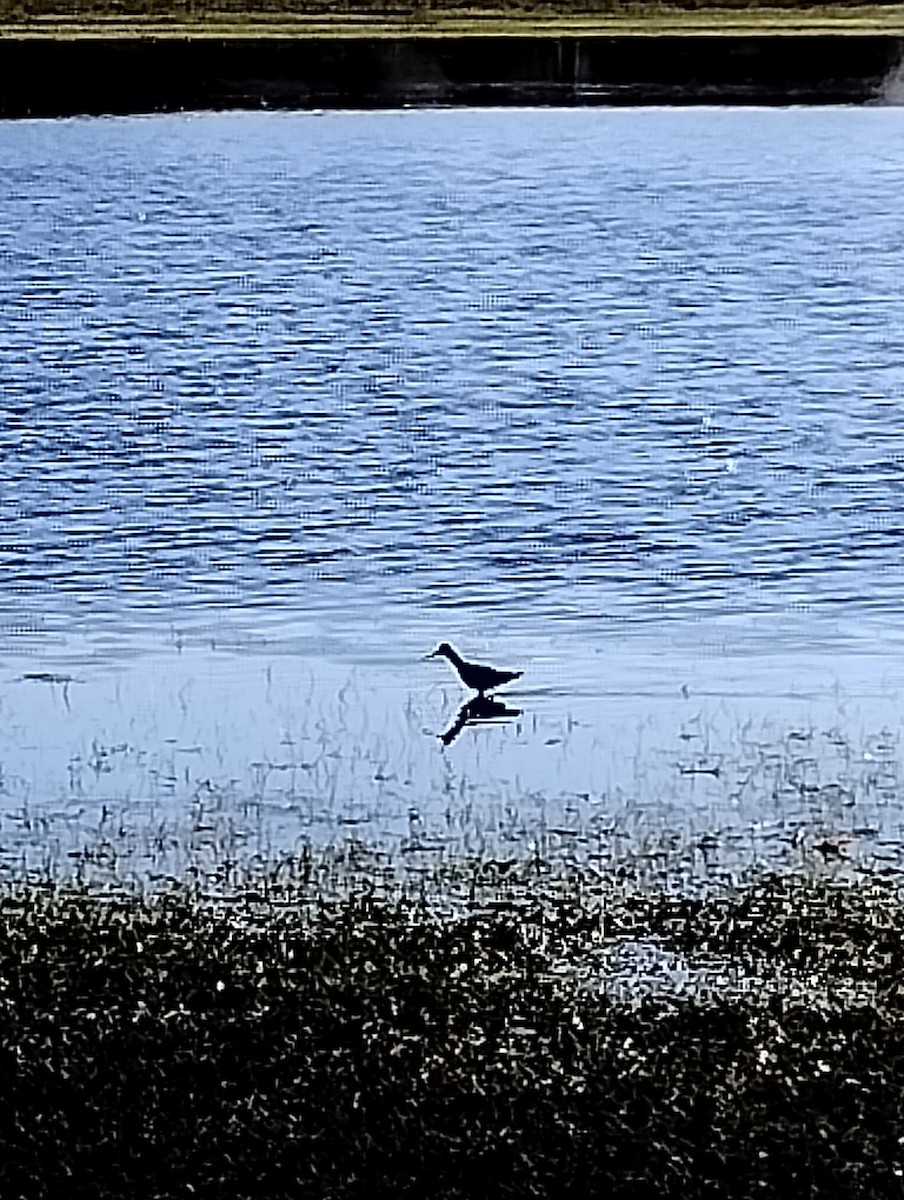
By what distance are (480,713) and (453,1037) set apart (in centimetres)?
128

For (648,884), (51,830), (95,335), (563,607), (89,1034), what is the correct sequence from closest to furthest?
(89,1034)
(648,884)
(51,830)
(563,607)
(95,335)

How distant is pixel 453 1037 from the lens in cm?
218

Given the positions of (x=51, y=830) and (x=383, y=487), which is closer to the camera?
(x=51, y=830)

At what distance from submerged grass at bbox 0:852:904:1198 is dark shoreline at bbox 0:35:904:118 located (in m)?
5.10

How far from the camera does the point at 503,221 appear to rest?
239 inches

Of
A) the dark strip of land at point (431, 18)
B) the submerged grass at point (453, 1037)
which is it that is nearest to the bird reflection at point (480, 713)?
the submerged grass at point (453, 1037)

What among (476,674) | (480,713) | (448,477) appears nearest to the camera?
(480,713)

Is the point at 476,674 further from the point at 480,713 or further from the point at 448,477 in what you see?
the point at 448,477

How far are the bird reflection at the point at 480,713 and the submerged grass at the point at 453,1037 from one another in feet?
2.29

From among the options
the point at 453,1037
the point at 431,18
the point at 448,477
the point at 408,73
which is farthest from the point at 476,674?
the point at 431,18

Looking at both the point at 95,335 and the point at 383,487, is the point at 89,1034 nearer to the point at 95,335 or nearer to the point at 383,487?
the point at 383,487

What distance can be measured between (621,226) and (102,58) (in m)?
2.27

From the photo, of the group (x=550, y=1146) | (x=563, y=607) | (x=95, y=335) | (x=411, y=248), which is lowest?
(x=550, y=1146)

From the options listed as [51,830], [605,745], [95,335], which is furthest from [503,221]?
[51,830]
